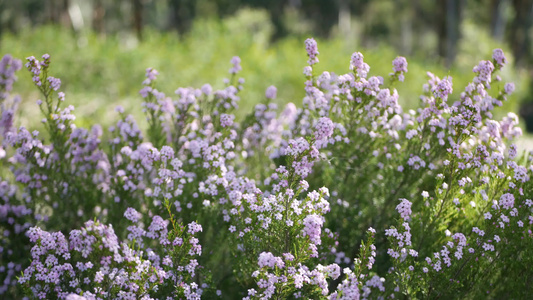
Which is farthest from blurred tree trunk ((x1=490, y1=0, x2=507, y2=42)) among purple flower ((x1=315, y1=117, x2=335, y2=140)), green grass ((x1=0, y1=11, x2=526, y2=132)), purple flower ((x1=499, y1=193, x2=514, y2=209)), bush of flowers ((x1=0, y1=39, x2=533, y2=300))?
purple flower ((x1=315, y1=117, x2=335, y2=140))

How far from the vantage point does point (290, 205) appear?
334 cm

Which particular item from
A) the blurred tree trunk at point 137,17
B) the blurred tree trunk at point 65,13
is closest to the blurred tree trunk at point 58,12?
the blurred tree trunk at point 65,13

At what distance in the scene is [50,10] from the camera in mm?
21625

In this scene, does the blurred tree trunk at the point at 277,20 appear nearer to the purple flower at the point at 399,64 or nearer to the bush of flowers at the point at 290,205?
the bush of flowers at the point at 290,205

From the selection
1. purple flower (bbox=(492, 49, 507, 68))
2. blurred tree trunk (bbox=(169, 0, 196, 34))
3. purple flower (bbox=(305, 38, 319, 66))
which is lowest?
purple flower (bbox=(492, 49, 507, 68))

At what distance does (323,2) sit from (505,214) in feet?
144

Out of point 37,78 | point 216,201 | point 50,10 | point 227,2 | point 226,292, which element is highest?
point 227,2

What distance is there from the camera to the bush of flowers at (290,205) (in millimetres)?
3250

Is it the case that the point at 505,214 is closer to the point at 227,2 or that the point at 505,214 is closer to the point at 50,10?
the point at 50,10

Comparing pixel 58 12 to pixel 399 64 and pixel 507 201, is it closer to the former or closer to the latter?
pixel 399 64

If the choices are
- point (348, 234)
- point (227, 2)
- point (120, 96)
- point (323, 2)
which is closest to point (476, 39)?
point (120, 96)

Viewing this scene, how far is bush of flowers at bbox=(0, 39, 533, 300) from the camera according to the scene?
3250 mm

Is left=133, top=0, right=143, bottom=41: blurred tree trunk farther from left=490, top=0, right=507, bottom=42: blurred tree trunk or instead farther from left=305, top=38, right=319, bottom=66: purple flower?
left=305, top=38, right=319, bottom=66: purple flower

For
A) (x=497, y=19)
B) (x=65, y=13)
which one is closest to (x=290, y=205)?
(x=65, y=13)
